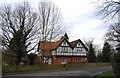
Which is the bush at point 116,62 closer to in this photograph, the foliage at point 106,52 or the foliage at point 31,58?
the foliage at point 31,58

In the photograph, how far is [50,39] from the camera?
176 ft

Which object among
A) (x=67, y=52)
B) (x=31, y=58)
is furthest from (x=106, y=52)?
(x=31, y=58)

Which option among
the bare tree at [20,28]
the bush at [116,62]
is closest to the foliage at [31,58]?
the bare tree at [20,28]

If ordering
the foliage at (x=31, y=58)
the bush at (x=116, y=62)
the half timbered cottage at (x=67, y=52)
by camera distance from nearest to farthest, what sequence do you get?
the bush at (x=116, y=62)
the foliage at (x=31, y=58)
the half timbered cottage at (x=67, y=52)

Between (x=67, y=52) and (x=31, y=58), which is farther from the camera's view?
(x=67, y=52)

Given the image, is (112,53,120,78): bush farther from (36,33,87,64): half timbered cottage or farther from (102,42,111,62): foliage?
(36,33,87,64): half timbered cottage

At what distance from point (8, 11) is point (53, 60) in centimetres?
2652

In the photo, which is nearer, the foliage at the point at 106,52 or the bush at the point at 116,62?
the bush at the point at 116,62

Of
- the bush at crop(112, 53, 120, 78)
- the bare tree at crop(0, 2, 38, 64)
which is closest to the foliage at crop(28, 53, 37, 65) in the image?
Answer: the bare tree at crop(0, 2, 38, 64)

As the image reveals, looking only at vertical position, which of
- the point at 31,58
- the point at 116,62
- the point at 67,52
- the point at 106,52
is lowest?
the point at 116,62

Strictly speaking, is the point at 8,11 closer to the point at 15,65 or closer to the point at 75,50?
the point at 15,65

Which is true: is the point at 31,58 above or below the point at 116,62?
above

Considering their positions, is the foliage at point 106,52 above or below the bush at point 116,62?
above

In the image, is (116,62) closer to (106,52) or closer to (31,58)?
(31,58)
